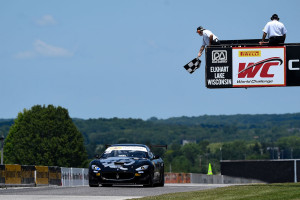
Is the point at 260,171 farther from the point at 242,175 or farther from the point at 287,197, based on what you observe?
the point at 287,197

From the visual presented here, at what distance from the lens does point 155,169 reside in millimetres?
26594

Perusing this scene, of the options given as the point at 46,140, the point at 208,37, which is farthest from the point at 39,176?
A: the point at 46,140

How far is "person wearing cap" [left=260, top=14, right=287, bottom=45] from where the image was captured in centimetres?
2466

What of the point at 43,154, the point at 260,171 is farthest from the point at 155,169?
the point at 260,171

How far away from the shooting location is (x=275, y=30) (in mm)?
24844

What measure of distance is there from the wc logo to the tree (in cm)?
8417

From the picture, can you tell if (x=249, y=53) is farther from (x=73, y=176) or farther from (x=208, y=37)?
(x=73, y=176)

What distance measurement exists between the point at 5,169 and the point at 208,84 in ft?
29.2

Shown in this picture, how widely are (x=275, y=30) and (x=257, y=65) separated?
169 cm

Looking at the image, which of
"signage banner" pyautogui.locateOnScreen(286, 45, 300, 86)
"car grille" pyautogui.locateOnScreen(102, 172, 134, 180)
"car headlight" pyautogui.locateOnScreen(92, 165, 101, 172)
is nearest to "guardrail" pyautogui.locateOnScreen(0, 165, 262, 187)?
"car headlight" pyautogui.locateOnScreen(92, 165, 101, 172)

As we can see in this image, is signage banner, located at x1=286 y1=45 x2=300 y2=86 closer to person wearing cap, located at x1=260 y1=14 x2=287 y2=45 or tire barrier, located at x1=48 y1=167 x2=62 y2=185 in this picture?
person wearing cap, located at x1=260 y1=14 x2=287 y2=45

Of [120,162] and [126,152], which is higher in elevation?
[126,152]

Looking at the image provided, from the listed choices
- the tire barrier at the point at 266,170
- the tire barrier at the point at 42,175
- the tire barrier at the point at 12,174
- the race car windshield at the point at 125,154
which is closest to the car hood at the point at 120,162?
the race car windshield at the point at 125,154

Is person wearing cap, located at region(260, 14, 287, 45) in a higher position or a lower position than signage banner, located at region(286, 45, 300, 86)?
higher
